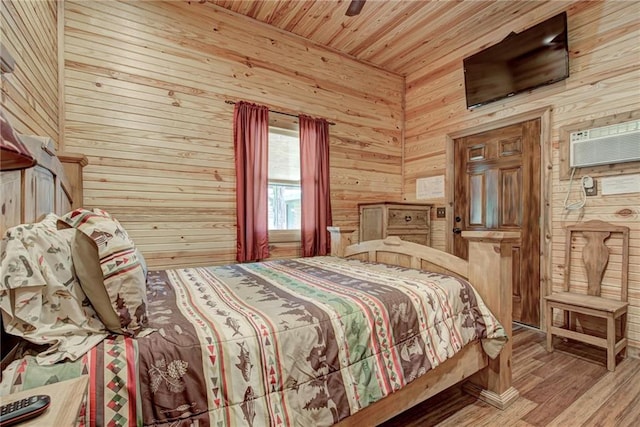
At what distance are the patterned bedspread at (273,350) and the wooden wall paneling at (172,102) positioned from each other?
1.22m

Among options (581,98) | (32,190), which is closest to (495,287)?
(581,98)

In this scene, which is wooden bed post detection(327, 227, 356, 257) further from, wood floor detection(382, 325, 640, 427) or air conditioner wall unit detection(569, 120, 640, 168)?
air conditioner wall unit detection(569, 120, 640, 168)

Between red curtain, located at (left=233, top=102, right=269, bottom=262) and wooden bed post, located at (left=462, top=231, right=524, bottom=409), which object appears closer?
wooden bed post, located at (left=462, top=231, right=524, bottom=409)

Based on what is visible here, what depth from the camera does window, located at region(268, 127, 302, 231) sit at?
3502 mm

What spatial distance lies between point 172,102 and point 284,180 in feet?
4.43

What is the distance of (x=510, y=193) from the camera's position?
324 cm

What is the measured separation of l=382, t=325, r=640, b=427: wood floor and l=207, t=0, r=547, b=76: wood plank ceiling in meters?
3.18

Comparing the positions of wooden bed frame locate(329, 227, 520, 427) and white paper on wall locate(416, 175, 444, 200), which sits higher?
white paper on wall locate(416, 175, 444, 200)

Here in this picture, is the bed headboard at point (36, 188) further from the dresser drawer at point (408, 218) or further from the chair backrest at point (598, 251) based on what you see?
the chair backrest at point (598, 251)

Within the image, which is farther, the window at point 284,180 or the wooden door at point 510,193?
the window at point 284,180

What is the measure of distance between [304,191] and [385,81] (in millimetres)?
2046

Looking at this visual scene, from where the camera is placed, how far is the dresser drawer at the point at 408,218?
361cm

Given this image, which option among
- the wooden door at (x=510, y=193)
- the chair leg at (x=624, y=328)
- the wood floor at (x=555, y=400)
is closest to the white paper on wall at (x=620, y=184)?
the wooden door at (x=510, y=193)

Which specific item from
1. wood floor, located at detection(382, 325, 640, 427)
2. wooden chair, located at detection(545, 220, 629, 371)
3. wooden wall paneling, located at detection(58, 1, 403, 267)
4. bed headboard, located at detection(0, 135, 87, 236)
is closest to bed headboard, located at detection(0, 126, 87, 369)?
bed headboard, located at detection(0, 135, 87, 236)
